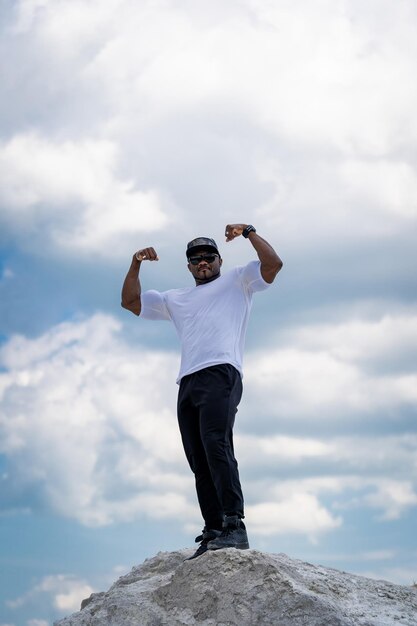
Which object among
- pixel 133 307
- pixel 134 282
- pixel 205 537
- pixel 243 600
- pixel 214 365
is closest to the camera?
pixel 243 600

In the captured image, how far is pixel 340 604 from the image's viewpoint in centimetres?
789

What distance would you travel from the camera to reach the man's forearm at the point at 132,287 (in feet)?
29.6

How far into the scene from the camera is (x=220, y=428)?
8.01 metres

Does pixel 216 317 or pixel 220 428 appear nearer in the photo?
pixel 220 428

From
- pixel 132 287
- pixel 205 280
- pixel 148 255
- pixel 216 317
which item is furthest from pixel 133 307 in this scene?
pixel 216 317

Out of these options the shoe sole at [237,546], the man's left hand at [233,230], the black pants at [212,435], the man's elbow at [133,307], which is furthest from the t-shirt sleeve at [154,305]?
the shoe sole at [237,546]

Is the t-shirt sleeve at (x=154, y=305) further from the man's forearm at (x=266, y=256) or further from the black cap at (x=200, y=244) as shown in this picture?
the man's forearm at (x=266, y=256)

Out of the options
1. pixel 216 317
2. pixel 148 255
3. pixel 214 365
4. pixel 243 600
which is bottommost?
pixel 243 600

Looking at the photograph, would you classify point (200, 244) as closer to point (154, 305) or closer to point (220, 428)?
point (154, 305)

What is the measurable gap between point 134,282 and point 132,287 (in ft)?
0.20

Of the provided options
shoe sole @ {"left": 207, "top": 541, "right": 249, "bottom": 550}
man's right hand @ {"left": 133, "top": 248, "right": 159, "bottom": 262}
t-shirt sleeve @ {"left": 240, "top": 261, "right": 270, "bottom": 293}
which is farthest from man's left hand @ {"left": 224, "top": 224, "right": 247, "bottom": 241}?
shoe sole @ {"left": 207, "top": 541, "right": 249, "bottom": 550}

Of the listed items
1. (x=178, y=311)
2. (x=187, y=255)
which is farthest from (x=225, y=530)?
(x=187, y=255)

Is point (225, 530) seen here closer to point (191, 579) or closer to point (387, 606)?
point (191, 579)

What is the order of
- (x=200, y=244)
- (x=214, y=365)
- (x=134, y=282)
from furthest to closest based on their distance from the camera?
(x=134, y=282), (x=200, y=244), (x=214, y=365)
